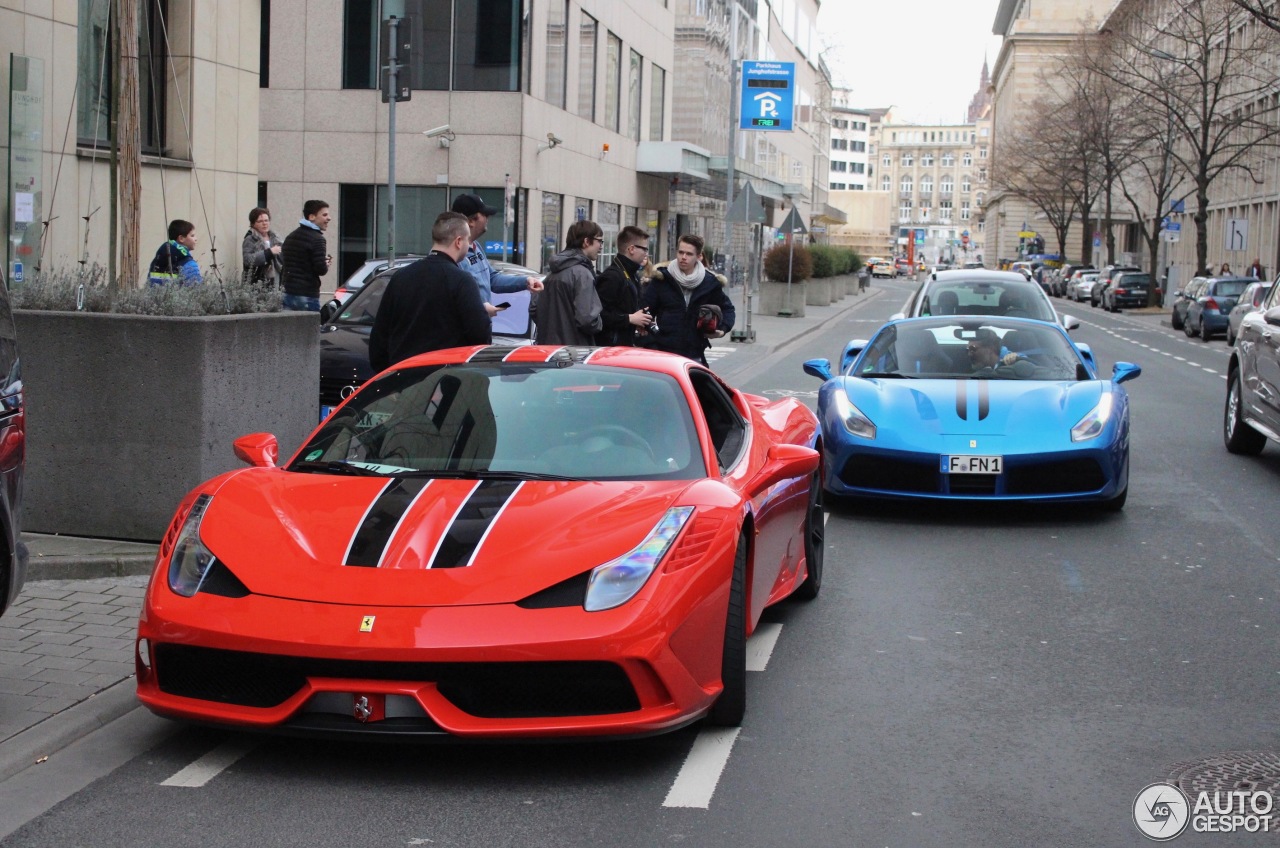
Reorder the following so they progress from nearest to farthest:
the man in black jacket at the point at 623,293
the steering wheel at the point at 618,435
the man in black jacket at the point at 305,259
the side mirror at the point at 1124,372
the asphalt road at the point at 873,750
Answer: the asphalt road at the point at 873,750 < the steering wheel at the point at 618,435 < the side mirror at the point at 1124,372 < the man in black jacket at the point at 623,293 < the man in black jacket at the point at 305,259

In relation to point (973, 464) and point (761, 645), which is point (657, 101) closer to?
point (973, 464)

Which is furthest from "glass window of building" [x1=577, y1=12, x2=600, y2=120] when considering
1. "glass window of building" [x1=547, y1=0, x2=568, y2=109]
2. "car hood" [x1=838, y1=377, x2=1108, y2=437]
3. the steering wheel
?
the steering wheel

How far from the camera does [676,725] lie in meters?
4.62

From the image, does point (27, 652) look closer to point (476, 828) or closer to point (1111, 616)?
point (476, 828)

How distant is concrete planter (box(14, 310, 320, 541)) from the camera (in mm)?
7465

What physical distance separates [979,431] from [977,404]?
30 cm

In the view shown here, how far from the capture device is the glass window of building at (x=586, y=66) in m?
36.8

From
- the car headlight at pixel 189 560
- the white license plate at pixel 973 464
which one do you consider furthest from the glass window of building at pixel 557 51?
the car headlight at pixel 189 560

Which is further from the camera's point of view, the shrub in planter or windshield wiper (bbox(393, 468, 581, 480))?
the shrub in planter

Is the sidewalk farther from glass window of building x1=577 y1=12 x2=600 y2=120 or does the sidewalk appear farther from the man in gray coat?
glass window of building x1=577 y1=12 x2=600 y2=120

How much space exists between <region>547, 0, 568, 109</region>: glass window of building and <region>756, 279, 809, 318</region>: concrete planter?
24.6ft

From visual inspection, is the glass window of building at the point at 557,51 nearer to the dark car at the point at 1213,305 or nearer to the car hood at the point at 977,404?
the dark car at the point at 1213,305

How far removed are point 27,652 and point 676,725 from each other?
2.66 metres

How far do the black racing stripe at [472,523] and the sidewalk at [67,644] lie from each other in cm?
138
